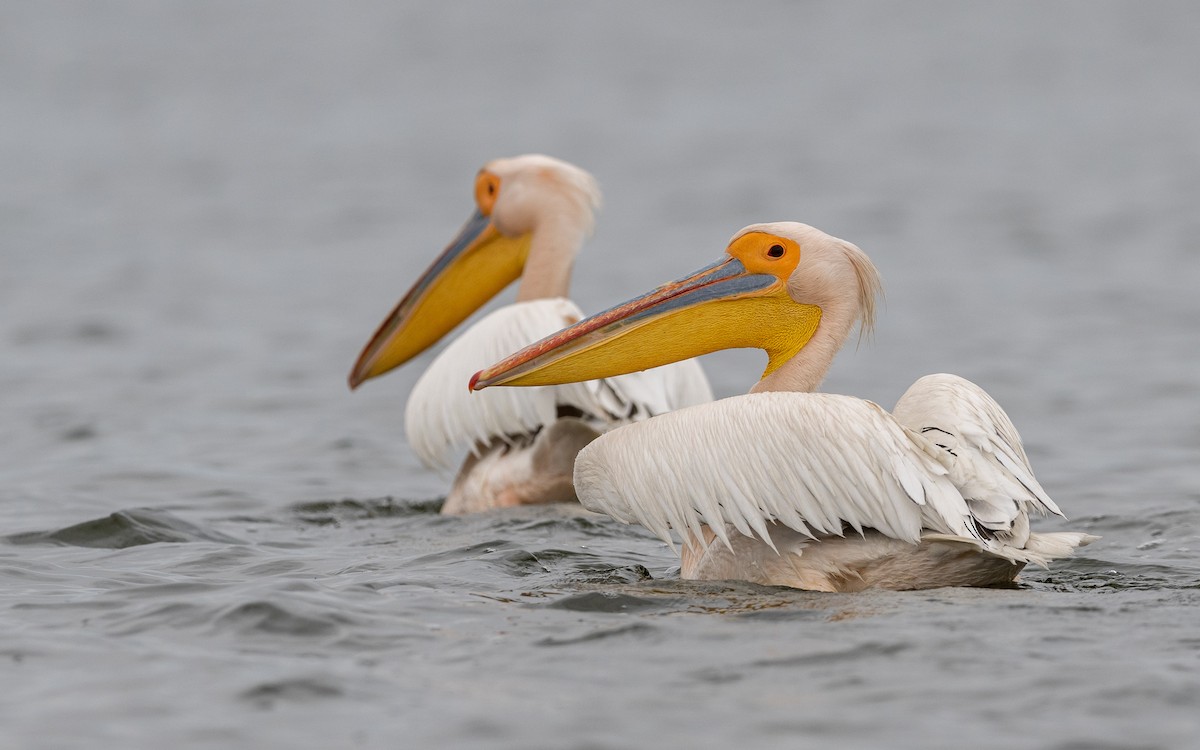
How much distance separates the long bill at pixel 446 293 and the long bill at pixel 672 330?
97.0 inches

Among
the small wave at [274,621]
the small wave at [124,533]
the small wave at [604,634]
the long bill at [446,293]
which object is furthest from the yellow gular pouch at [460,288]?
the small wave at [604,634]

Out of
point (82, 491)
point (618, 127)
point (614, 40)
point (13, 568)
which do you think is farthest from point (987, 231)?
point (614, 40)

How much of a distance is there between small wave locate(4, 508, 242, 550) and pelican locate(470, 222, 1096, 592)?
5.22ft

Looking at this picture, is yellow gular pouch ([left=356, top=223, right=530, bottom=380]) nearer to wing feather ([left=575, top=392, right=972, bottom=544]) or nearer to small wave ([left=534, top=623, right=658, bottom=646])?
wing feather ([left=575, top=392, right=972, bottom=544])

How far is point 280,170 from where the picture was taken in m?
20.3

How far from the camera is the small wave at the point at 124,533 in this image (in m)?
5.71

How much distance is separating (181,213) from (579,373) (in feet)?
44.1

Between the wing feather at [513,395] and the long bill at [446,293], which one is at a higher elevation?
the long bill at [446,293]

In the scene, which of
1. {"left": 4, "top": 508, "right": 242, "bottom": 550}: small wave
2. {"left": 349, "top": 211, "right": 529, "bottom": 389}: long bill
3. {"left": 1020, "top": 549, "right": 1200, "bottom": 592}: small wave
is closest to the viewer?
{"left": 1020, "top": 549, "right": 1200, "bottom": 592}: small wave

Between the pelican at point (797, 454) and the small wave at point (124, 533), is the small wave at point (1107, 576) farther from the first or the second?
the small wave at point (124, 533)

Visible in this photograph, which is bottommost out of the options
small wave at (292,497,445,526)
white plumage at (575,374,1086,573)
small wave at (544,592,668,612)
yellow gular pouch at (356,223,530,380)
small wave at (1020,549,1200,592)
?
small wave at (1020,549,1200,592)

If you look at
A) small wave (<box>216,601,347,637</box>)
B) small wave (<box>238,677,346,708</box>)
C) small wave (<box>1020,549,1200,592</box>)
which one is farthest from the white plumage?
small wave (<box>238,677,346,708</box>)

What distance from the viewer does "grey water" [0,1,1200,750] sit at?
11.7 ft

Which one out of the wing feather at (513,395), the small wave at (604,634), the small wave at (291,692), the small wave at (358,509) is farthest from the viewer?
the small wave at (358,509)
